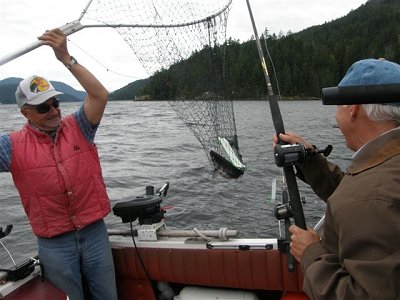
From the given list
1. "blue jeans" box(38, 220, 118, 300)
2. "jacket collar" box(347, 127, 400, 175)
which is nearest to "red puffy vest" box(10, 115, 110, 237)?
"blue jeans" box(38, 220, 118, 300)

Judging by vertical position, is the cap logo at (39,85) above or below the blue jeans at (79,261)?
above

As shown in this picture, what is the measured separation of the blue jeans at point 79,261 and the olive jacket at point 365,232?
6.82ft

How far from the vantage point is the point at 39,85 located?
125 inches

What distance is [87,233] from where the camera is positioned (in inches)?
131

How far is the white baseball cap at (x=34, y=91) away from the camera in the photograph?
3115 mm

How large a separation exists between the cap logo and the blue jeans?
1.12 m

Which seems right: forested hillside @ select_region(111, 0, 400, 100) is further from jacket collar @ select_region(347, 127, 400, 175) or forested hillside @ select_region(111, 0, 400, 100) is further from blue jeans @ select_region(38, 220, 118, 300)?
jacket collar @ select_region(347, 127, 400, 175)

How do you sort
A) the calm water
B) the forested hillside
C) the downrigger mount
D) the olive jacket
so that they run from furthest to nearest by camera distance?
the calm water, the forested hillside, the downrigger mount, the olive jacket

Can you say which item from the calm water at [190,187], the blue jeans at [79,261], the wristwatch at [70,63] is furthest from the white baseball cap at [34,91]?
the calm water at [190,187]

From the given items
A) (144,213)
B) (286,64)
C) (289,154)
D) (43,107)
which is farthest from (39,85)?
(286,64)

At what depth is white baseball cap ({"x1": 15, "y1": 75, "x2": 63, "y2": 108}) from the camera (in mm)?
3115

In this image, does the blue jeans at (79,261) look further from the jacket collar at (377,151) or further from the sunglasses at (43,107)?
the jacket collar at (377,151)

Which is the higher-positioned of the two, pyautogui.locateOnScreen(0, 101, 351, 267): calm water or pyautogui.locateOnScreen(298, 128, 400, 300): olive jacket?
pyautogui.locateOnScreen(298, 128, 400, 300): olive jacket

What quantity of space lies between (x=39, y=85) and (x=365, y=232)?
2611 mm
